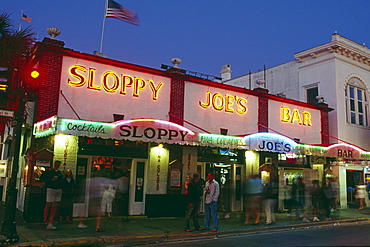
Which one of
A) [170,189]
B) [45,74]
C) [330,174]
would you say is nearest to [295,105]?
[330,174]

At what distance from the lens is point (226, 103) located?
16.8 metres

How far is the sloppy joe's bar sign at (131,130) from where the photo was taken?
1147cm

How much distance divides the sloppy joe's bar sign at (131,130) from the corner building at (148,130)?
0.03 meters

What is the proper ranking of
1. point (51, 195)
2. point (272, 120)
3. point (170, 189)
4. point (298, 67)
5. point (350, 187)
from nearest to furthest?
point (51, 195), point (170, 189), point (272, 120), point (350, 187), point (298, 67)

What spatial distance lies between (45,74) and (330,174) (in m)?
15.4

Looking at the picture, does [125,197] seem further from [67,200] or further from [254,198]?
[254,198]

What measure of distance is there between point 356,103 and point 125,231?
58.7ft

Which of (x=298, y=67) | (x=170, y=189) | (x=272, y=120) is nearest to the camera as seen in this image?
(x=170, y=189)

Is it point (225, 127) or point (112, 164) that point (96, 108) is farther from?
point (225, 127)

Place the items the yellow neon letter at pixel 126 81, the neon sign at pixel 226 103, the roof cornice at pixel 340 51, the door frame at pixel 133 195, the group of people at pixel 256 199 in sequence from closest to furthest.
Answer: the group of people at pixel 256 199, the yellow neon letter at pixel 126 81, the door frame at pixel 133 195, the neon sign at pixel 226 103, the roof cornice at pixel 340 51

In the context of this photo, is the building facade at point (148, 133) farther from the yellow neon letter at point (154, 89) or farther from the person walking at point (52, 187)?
the person walking at point (52, 187)

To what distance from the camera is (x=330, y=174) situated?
2000 cm

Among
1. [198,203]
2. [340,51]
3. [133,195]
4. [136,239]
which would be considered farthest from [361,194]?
[136,239]

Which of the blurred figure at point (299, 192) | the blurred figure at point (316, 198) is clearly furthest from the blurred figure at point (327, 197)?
the blurred figure at point (299, 192)
